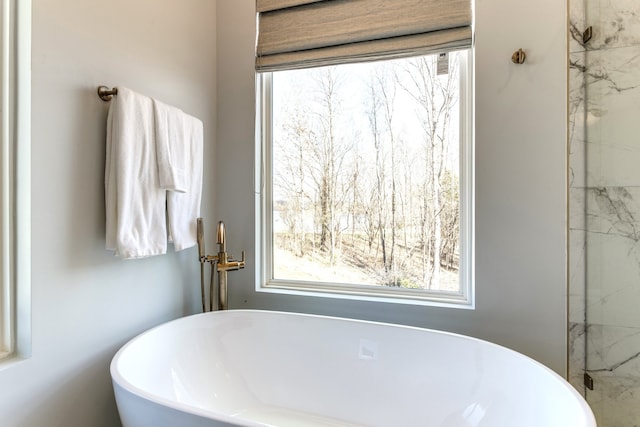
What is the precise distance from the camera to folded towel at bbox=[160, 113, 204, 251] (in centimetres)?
149

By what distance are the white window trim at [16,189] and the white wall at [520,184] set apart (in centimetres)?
157

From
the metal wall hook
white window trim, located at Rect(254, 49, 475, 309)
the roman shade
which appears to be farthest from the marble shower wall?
the roman shade

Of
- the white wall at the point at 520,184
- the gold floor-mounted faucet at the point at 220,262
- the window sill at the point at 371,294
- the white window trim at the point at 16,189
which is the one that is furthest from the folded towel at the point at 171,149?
the white wall at the point at 520,184

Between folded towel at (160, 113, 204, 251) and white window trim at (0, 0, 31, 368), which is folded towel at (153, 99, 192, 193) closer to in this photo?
folded towel at (160, 113, 204, 251)

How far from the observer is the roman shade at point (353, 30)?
1.55 metres

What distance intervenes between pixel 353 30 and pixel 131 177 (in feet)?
4.06

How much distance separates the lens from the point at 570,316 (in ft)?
4.69

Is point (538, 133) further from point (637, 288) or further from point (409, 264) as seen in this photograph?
point (409, 264)

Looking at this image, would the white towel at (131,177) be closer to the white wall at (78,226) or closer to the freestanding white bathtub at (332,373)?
the white wall at (78,226)

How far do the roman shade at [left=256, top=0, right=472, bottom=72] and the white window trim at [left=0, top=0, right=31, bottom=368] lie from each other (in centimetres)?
106

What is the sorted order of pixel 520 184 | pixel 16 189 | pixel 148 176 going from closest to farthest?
pixel 16 189
pixel 148 176
pixel 520 184

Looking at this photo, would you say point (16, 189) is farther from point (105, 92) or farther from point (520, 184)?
point (520, 184)

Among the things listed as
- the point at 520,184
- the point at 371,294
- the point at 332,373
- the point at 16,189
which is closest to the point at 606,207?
the point at 520,184

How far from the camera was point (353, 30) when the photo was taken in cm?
167
